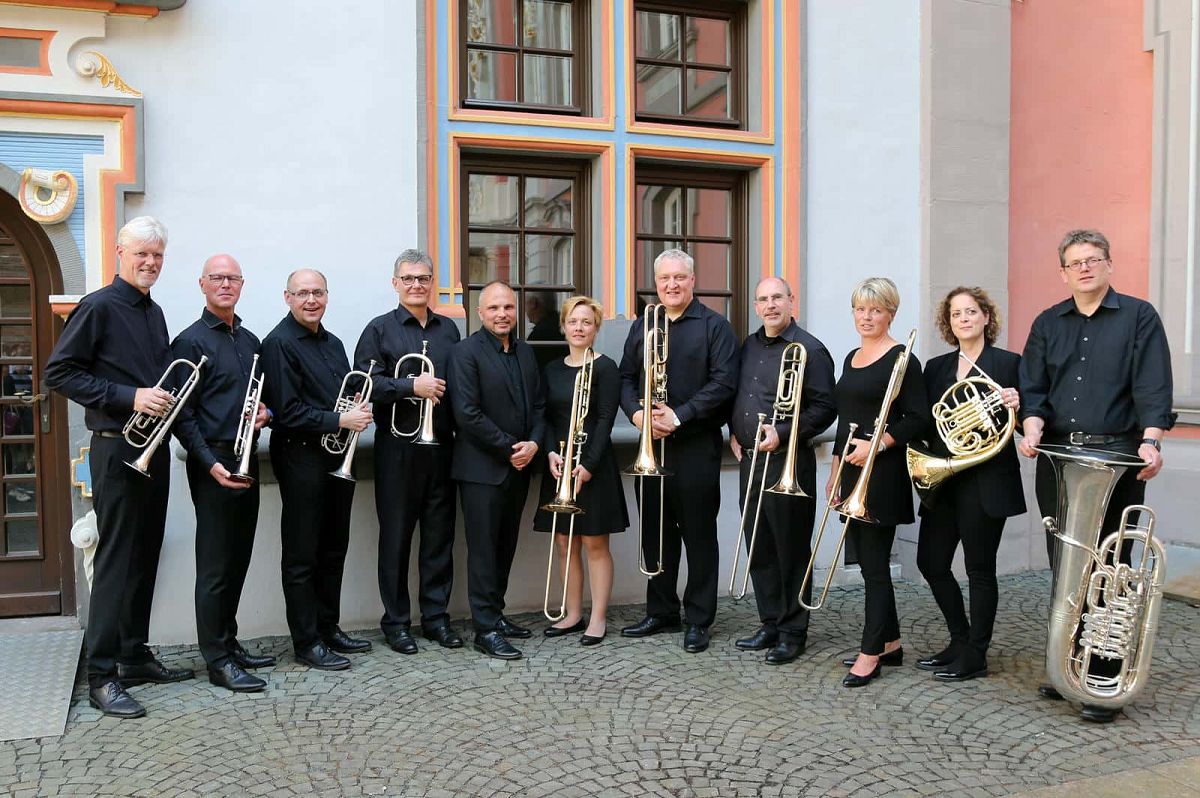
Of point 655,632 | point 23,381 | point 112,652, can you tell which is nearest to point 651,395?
point 655,632

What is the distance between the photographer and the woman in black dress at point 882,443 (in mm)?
4578

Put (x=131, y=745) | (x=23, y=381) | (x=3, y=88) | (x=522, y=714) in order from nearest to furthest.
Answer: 1. (x=131, y=745)
2. (x=522, y=714)
3. (x=3, y=88)
4. (x=23, y=381)

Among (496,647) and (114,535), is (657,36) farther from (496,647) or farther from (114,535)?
(114,535)

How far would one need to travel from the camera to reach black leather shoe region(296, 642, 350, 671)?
4.80 m

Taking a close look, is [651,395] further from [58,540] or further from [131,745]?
[58,540]

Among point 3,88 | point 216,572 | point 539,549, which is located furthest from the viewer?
point 539,549

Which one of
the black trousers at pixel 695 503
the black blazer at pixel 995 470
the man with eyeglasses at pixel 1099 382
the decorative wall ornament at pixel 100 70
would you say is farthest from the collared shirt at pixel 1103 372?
the decorative wall ornament at pixel 100 70

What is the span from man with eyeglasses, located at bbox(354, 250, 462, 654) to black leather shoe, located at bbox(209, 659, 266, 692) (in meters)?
0.77

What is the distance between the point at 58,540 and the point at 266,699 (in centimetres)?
187

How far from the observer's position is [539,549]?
5.98 metres

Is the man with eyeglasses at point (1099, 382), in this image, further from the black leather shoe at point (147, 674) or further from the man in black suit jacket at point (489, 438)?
the black leather shoe at point (147, 674)

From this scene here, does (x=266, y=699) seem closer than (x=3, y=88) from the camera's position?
Yes

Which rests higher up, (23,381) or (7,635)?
(23,381)

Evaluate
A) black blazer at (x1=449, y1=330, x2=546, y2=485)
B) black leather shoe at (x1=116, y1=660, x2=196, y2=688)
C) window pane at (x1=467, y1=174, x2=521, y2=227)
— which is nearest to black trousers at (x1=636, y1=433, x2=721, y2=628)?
black blazer at (x1=449, y1=330, x2=546, y2=485)
